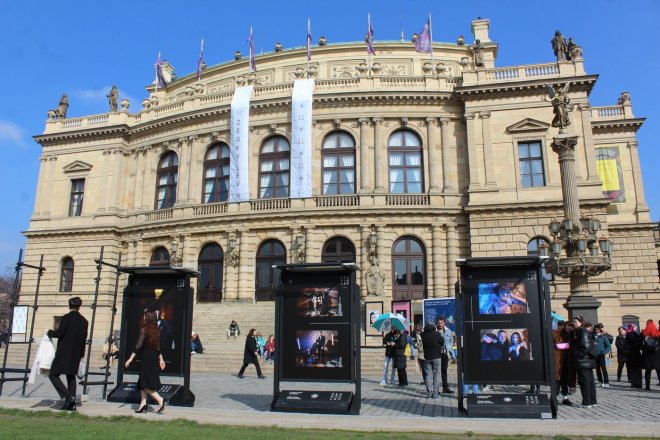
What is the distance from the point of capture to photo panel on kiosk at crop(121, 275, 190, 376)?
12.4 m

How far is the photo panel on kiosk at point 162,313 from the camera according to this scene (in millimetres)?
12445

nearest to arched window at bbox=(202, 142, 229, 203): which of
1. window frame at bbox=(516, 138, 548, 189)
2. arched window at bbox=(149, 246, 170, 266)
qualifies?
arched window at bbox=(149, 246, 170, 266)

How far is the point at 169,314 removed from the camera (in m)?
12.7

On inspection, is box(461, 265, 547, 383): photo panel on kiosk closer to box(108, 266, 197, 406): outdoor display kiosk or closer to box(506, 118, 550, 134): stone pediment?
box(108, 266, 197, 406): outdoor display kiosk

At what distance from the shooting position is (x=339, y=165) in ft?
115

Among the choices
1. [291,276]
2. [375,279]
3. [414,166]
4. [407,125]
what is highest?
[407,125]

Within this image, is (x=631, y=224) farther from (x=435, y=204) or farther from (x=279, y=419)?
(x=279, y=419)

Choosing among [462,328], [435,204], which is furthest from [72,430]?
[435,204]

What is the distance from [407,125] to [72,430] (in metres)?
29.2

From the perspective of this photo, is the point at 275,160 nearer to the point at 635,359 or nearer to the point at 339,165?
the point at 339,165

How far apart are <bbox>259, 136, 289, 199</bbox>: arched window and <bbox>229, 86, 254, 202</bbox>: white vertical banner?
3.64 ft

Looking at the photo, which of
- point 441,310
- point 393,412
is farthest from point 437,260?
point 393,412

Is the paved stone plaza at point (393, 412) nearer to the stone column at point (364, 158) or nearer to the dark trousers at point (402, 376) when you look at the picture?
the dark trousers at point (402, 376)

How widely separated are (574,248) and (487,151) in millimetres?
14268
